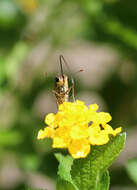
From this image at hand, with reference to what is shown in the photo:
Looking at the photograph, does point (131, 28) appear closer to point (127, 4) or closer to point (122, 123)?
point (127, 4)

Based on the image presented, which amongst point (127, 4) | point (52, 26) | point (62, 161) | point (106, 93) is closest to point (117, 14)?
point (127, 4)


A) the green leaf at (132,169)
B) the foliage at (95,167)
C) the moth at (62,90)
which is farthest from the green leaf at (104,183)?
the green leaf at (132,169)

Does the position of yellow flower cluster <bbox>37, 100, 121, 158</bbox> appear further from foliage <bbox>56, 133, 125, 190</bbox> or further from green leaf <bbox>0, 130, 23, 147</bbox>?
green leaf <bbox>0, 130, 23, 147</bbox>

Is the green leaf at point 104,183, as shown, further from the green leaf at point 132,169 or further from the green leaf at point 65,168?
the green leaf at point 132,169

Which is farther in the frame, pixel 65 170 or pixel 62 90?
pixel 62 90

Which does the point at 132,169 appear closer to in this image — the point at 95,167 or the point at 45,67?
the point at 95,167

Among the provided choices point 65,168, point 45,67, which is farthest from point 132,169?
point 45,67
